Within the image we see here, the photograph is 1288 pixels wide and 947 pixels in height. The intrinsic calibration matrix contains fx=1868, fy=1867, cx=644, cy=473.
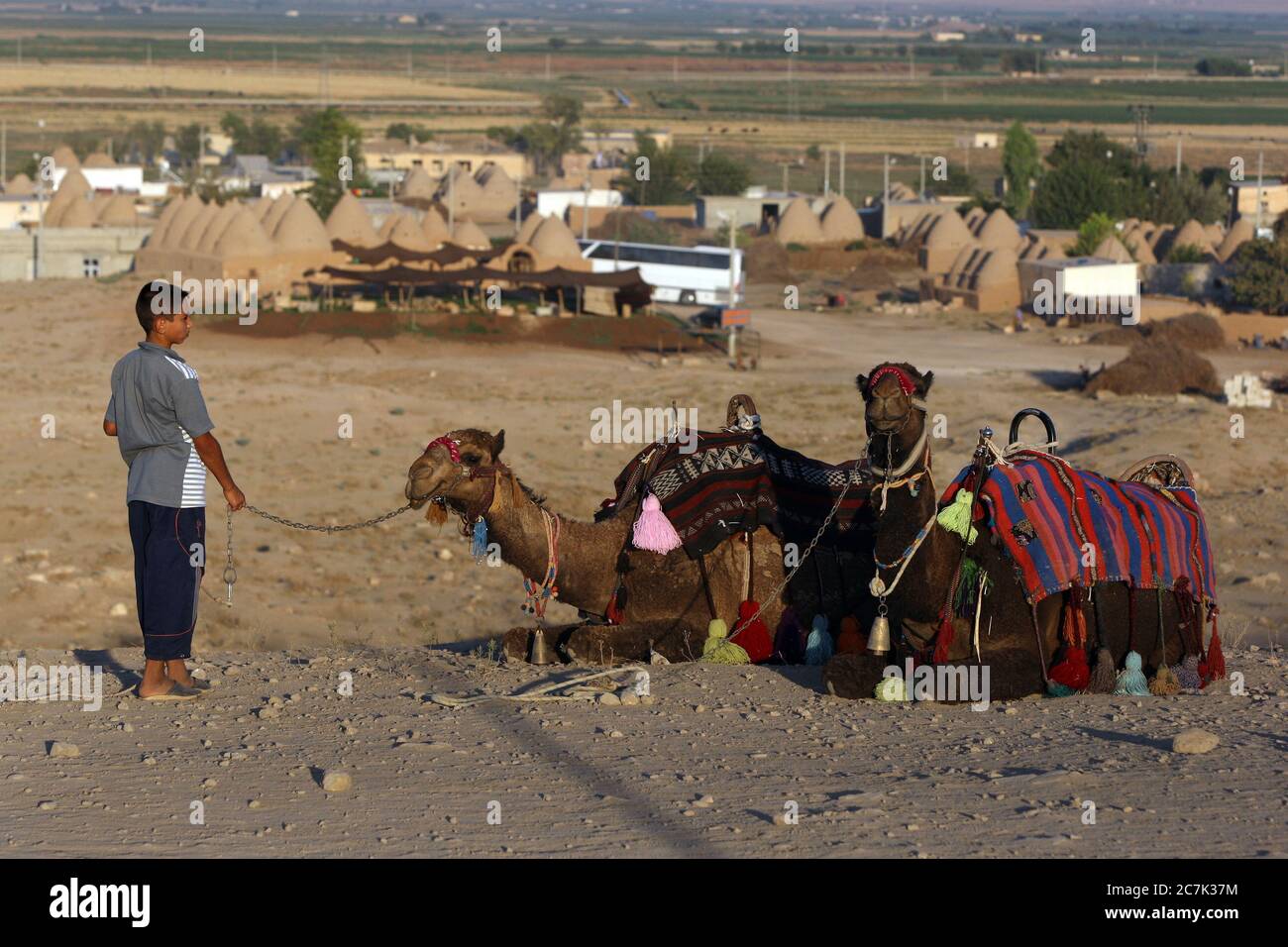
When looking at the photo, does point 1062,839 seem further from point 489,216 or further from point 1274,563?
point 489,216

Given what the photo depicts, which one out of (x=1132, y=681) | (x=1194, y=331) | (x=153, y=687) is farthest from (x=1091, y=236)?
(x=153, y=687)

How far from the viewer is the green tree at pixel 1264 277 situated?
1732 inches

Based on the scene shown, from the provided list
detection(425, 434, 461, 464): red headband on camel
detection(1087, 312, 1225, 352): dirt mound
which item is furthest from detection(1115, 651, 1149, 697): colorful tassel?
detection(1087, 312, 1225, 352): dirt mound

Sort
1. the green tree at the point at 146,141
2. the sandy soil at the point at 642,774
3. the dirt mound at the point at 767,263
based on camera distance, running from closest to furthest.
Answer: the sandy soil at the point at 642,774 < the dirt mound at the point at 767,263 < the green tree at the point at 146,141

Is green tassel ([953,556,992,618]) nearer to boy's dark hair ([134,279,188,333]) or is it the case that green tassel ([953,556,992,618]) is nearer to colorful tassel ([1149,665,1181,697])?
colorful tassel ([1149,665,1181,697])

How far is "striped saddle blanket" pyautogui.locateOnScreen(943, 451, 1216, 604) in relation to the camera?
329 inches

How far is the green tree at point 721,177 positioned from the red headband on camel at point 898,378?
7629 cm

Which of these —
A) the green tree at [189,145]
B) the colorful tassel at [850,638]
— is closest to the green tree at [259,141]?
the green tree at [189,145]

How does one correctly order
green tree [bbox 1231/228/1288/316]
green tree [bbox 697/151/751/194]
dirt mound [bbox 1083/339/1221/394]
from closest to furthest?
dirt mound [bbox 1083/339/1221/394]
green tree [bbox 1231/228/1288/316]
green tree [bbox 697/151/751/194]

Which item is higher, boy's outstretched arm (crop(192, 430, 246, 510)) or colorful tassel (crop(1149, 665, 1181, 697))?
boy's outstretched arm (crop(192, 430, 246, 510))

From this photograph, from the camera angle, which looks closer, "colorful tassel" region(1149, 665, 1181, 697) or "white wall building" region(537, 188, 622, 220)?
"colorful tassel" region(1149, 665, 1181, 697)

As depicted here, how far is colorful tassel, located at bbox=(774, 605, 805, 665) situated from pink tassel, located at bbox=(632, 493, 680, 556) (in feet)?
2.17

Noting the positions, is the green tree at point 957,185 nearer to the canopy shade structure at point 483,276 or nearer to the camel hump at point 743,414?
the canopy shade structure at point 483,276

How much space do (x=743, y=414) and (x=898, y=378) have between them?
255 centimetres
